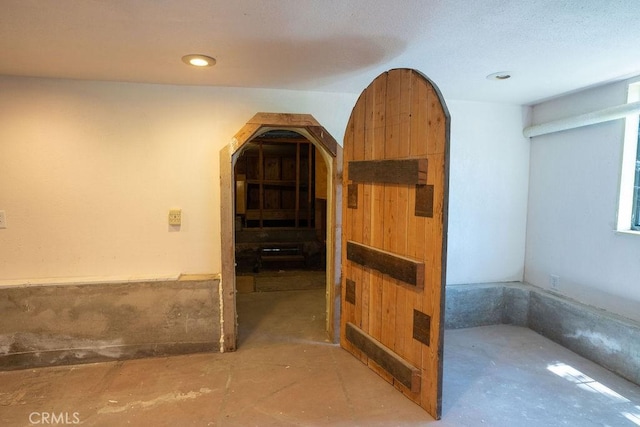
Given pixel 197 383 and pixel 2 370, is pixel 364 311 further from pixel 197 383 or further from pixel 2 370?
pixel 2 370

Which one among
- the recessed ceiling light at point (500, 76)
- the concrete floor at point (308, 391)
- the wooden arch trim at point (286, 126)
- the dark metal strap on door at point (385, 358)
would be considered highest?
the recessed ceiling light at point (500, 76)

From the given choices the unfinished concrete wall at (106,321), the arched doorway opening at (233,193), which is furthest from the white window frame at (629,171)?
the unfinished concrete wall at (106,321)

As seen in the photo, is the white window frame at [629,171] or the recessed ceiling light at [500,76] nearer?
the recessed ceiling light at [500,76]

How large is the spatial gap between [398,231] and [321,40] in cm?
119

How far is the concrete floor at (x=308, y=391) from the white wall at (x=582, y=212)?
2.02 feet

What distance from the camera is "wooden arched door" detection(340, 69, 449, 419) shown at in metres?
1.88

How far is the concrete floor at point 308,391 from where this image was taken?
1940 millimetres

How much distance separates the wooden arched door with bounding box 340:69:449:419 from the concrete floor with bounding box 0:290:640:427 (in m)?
0.26

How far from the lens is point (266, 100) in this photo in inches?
108

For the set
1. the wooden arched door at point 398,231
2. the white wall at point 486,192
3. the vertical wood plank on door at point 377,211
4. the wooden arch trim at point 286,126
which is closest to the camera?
the wooden arched door at point 398,231

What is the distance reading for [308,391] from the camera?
2.21m

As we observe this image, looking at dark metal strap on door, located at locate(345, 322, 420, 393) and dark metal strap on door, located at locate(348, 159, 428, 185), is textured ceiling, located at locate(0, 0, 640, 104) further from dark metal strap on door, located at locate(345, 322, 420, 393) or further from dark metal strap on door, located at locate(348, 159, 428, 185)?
dark metal strap on door, located at locate(345, 322, 420, 393)

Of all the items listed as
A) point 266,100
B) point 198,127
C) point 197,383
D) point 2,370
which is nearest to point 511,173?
point 266,100

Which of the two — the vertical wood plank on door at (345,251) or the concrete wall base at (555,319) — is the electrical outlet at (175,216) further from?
the concrete wall base at (555,319)
